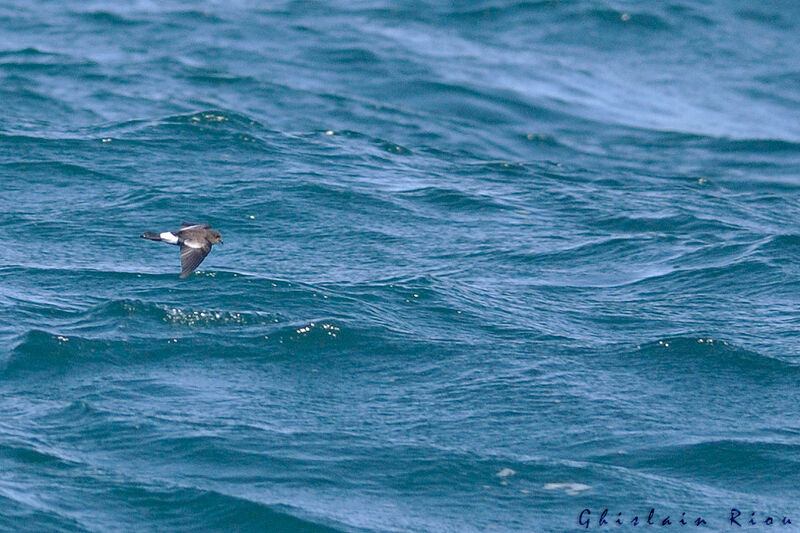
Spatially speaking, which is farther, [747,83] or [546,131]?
[747,83]

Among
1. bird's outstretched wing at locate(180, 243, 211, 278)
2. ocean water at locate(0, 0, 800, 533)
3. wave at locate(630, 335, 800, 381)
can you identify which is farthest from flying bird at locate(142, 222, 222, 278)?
wave at locate(630, 335, 800, 381)

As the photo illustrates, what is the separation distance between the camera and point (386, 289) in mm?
15828

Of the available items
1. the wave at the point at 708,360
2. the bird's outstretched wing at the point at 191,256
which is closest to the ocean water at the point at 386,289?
the wave at the point at 708,360

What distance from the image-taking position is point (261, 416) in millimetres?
12797

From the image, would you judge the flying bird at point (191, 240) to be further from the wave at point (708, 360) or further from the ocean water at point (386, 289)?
the wave at point (708, 360)

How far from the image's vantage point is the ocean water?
468 inches

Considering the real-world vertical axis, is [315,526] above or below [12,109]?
below

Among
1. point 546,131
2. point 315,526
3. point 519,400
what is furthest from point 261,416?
point 546,131

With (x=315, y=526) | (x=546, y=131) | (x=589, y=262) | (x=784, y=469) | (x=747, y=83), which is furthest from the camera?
(x=747, y=83)

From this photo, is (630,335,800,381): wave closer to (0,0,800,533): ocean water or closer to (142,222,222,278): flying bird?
(0,0,800,533): ocean water

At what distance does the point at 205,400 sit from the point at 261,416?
0.66 metres

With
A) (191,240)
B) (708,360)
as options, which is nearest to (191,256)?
(191,240)

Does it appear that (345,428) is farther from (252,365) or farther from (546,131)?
(546,131)

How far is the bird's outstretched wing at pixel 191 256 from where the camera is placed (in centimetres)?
1265
